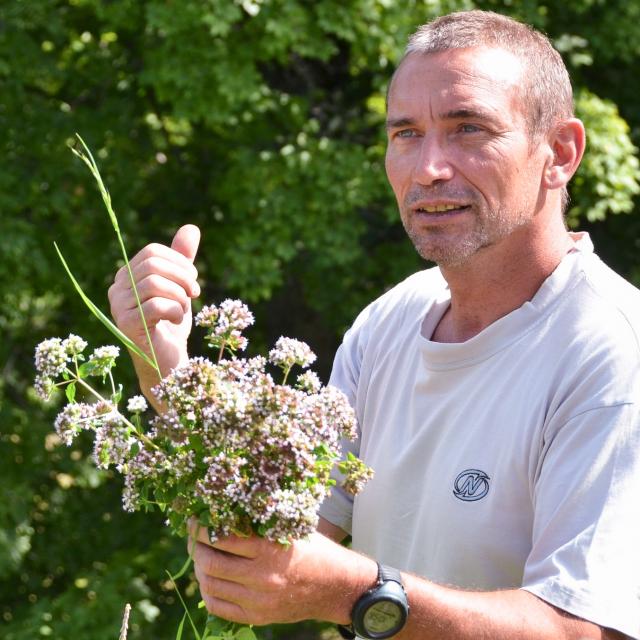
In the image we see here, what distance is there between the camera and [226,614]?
188 cm

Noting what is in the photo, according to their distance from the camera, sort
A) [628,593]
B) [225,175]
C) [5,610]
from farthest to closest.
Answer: [5,610] < [225,175] < [628,593]

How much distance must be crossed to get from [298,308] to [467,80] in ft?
16.5

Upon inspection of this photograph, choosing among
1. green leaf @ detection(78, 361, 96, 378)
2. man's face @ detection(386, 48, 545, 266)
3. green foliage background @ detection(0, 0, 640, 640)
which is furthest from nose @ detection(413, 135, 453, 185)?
green foliage background @ detection(0, 0, 640, 640)

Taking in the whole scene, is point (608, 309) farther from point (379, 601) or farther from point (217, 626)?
point (217, 626)

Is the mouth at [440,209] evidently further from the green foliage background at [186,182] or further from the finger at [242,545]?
the green foliage background at [186,182]

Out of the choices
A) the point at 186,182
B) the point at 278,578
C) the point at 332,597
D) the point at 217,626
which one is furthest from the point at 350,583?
the point at 186,182

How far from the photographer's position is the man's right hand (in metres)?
2.27

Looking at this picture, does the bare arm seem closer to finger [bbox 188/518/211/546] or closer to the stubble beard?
finger [bbox 188/518/211/546]

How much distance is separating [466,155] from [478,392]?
0.48m

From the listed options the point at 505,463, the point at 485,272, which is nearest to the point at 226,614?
the point at 505,463

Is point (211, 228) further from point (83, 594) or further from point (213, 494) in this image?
point (213, 494)

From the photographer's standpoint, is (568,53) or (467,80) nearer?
(467,80)

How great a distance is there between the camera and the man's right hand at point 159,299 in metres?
2.27

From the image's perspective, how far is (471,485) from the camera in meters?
2.15
